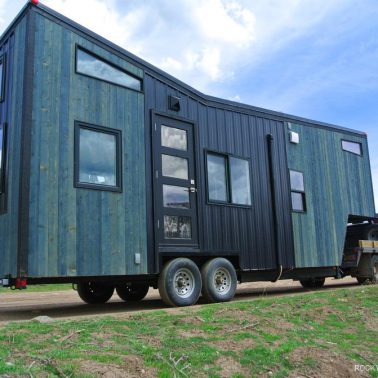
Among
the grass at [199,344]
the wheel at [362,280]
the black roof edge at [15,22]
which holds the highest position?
the black roof edge at [15,22]

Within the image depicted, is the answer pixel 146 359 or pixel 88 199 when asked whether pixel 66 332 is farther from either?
pixel 88 199

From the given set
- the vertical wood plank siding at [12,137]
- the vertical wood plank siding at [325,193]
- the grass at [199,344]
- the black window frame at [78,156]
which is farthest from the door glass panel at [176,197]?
the vertical wood plank siding at [325,193]

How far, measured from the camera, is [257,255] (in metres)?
9.90

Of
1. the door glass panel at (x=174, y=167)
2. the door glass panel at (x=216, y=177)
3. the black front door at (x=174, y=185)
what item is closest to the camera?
the black front door at (x=174, y=185)

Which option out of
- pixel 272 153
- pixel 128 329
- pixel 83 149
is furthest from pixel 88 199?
pixel 272 153

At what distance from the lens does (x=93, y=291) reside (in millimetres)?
10000

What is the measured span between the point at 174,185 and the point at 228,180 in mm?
1515

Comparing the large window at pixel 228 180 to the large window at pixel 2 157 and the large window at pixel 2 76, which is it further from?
the large window at pixel 2 76

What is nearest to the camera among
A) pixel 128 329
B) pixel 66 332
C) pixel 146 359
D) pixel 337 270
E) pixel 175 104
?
Answer: pixel 146 359

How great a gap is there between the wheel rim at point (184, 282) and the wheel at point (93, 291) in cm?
220

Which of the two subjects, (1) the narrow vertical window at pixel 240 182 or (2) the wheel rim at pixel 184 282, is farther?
(1) the narrow vertical window at pixel 240 182

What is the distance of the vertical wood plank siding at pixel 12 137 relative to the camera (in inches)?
271

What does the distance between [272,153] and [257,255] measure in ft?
8.00

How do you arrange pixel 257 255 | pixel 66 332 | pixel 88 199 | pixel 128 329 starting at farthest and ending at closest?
pixel 257 255 < pixel 88 199 < pixel 128 329 < pixel 66 332
